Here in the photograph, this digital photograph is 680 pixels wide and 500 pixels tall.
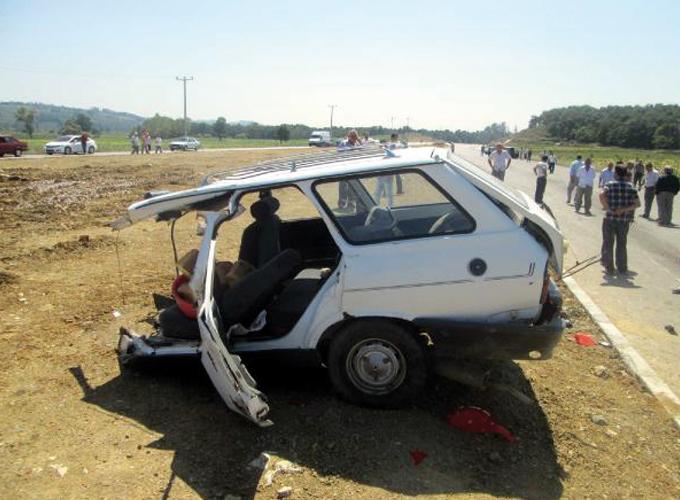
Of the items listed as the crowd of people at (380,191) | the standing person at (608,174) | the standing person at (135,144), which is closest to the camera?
the crowd of people at (380,191)

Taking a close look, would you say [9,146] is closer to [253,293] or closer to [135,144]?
[135,144]

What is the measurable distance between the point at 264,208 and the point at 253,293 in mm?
1068

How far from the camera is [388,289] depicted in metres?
4.02

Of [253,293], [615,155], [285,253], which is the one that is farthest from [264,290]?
[615,155]

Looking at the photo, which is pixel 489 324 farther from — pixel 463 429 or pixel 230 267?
pixel 230 267

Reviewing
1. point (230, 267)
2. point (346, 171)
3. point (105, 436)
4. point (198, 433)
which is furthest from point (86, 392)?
point (346, 171)

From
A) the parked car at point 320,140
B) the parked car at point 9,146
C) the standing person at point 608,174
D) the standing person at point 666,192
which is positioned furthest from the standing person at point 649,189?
the parked car at point 320,140

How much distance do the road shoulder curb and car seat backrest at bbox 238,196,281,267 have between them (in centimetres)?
348

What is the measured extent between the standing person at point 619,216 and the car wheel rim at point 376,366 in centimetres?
696

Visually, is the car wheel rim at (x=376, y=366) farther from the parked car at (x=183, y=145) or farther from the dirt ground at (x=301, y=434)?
the parked car at (x=183, y=145)

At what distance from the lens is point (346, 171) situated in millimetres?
4254

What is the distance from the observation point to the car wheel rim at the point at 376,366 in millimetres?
4117

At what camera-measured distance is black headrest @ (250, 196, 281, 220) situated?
518cm

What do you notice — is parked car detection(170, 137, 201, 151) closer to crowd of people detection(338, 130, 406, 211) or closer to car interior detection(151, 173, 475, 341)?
car interior detection(151, 173, 475, 341)
